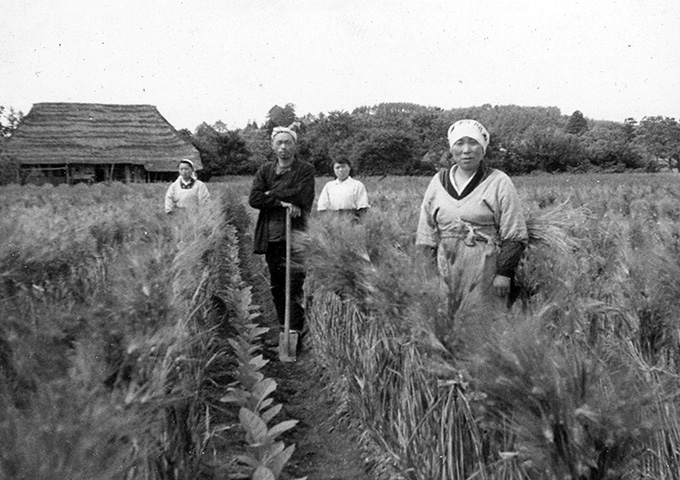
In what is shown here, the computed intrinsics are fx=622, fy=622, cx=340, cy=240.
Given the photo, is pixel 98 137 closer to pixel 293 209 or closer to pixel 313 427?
pixel 293 209

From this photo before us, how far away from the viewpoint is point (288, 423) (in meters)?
3.57

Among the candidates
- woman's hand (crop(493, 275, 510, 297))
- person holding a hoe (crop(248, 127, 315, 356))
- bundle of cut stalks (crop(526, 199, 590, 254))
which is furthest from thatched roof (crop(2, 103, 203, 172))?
woman's hand (crop(493, 275, 510, 297))

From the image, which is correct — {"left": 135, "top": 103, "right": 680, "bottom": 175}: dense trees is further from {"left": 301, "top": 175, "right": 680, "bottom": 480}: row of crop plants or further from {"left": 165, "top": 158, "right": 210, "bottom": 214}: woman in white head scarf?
{"left": 301, "top": 175, "right": 680, "bottom": 480}: row of crop plants

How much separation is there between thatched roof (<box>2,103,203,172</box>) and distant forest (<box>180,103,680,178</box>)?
6.53 metres

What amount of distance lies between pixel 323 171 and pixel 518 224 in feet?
155

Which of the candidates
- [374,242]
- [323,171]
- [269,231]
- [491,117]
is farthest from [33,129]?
[491,117]

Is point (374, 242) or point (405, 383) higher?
point (374, 242)

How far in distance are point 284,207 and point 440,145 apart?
2183 inches

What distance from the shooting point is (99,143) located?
1590 inches

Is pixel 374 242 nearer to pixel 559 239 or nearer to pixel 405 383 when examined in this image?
pixel 405 383

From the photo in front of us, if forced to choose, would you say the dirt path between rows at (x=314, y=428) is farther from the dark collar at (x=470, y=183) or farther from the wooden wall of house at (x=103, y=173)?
the wooden wall of house at (x=103, y=173)

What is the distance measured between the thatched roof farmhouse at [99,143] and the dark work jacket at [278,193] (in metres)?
32.3

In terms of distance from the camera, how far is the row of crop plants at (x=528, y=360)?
4.47 feet

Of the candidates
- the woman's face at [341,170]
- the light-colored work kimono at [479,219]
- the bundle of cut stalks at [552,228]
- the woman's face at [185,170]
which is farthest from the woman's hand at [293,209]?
the woman's face at [185,170]
